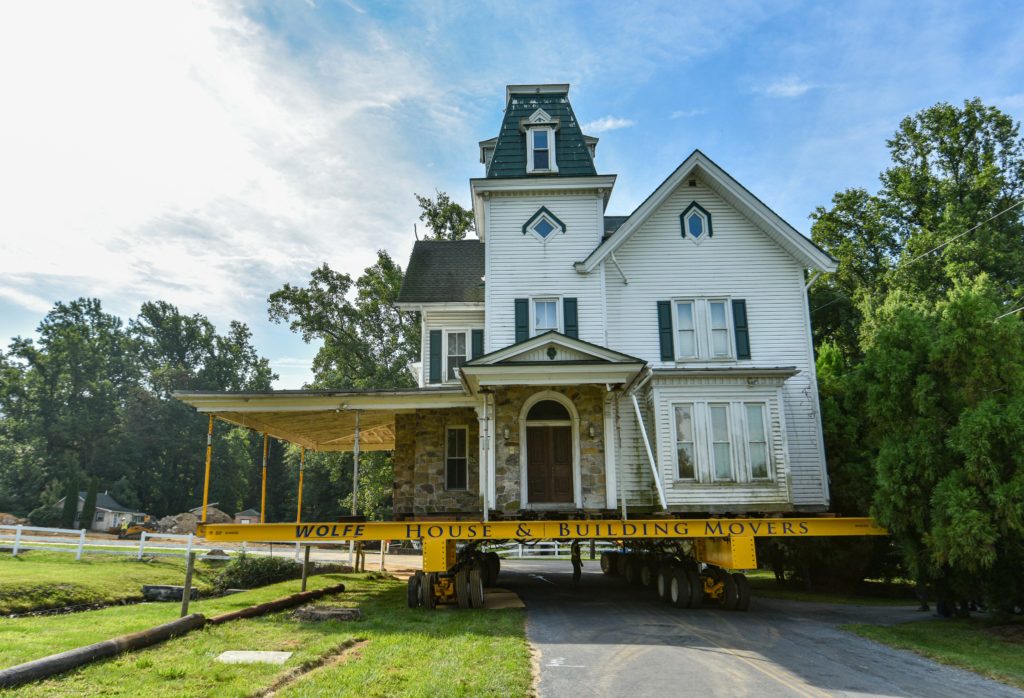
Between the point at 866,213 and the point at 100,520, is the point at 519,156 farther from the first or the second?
the point at 100,520

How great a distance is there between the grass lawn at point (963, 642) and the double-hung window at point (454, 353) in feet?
38.5

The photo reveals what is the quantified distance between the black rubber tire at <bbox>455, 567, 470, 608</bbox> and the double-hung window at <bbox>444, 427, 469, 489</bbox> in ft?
12.6

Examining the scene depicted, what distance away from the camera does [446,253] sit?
23672mm

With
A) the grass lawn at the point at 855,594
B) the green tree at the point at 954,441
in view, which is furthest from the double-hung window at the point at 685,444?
the grass lawn at the point at 855,594

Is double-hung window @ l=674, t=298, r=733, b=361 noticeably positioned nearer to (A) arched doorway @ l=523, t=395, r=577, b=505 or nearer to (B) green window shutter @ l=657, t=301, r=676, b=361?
A: (B) green window shutter @ l=657, t=301, r=676, b=361

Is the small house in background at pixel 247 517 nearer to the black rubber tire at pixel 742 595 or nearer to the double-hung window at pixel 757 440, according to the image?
the black rubber tire at pixel 742 595

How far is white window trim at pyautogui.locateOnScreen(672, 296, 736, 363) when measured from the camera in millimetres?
17547

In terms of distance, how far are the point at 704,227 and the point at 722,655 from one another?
1186cm

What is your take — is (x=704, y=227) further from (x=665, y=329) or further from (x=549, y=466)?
(x=549, y=466)

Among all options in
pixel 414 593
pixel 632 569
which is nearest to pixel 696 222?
pixel 632 569

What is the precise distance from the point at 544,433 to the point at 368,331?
28.1 metres

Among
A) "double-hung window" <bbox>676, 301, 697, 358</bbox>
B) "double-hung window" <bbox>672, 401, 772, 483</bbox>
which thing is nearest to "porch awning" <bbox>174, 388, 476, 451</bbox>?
"double-hung window" <bbox>672, 401, 772, 483</bbox>

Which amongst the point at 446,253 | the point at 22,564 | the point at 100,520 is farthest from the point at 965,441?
the point at 100,520

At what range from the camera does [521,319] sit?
18047 mm
